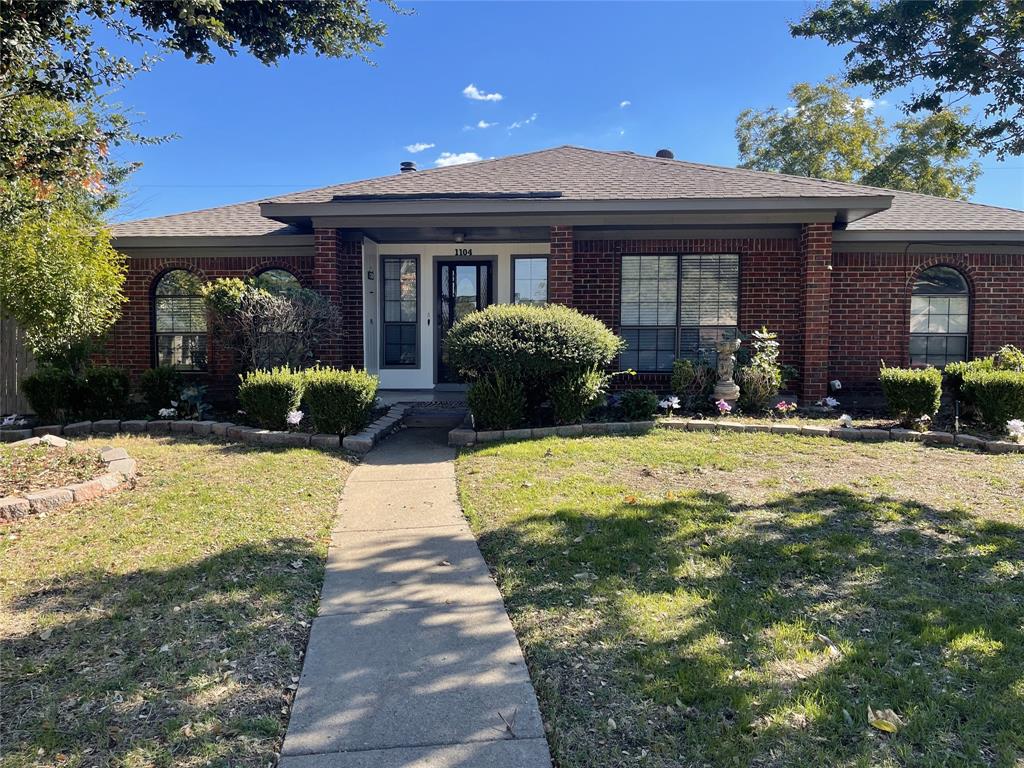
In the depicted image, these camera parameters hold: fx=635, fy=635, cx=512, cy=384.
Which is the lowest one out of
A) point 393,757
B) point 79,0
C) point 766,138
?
point 393,757

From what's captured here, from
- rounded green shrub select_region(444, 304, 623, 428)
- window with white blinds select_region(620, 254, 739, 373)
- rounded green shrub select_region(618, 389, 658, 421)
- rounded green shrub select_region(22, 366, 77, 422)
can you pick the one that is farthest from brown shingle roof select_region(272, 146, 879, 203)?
rounded green shrub select_region(22, 366, 77, 422)

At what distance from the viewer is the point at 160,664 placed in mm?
2824

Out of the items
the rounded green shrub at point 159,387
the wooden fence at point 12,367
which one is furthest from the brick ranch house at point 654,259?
the wooden fence at point 12,367

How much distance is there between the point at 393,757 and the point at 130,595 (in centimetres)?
210

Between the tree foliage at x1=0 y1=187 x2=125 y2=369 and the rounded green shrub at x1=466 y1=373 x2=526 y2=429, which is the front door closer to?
the rounded green shrub at x1=466 y1=373 x2=526 y2=429

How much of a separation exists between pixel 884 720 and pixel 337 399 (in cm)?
624

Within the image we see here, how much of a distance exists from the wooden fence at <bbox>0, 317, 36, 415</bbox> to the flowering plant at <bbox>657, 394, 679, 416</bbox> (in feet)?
30.8

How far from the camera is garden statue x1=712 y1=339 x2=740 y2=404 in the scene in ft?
28.4

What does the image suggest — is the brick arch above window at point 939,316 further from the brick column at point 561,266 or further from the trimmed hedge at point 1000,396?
the brick column at point 561,266

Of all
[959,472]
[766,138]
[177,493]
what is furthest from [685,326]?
[766,138]

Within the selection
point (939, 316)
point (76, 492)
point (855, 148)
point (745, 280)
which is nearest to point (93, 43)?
point (76, 492)

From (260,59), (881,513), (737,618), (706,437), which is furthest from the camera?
(706,437)

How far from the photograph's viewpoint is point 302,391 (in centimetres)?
783

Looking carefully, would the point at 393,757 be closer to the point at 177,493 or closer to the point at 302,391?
the point at 177,493
